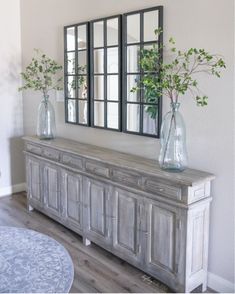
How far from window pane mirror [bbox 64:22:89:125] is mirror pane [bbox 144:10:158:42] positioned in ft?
2.76

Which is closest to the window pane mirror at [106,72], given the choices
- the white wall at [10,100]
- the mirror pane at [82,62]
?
the mirror pane at [82,62]

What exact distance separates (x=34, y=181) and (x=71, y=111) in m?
0.93

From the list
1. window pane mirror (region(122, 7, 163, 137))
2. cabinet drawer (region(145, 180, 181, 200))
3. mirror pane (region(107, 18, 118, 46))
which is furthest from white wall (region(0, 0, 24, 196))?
cabinet drawer (region(145, 180, 181, 200))

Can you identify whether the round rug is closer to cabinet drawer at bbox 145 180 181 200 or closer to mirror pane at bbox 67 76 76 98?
cabinet drawer at bbox 145 180 181 200

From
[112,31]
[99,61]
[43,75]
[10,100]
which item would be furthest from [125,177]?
[10,100]

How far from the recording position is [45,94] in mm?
4039

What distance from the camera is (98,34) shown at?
3.37 meters

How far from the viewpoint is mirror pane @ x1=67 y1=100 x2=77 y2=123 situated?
3.83 m

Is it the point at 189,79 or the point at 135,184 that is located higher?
the point at 189,79

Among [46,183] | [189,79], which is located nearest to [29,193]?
[46,183]

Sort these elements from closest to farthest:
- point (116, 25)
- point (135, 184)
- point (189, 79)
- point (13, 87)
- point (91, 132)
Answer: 1. point (189, 79)
2. point (135, 184)
3. point (116, 25)
4. point (91, 132)
5. point (13, 87)

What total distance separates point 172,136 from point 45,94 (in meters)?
1.99

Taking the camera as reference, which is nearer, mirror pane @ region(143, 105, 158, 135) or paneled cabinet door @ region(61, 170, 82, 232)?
mirror pane @ region(143, 105, 158, 135)

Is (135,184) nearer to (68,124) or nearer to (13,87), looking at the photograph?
(68,124)
